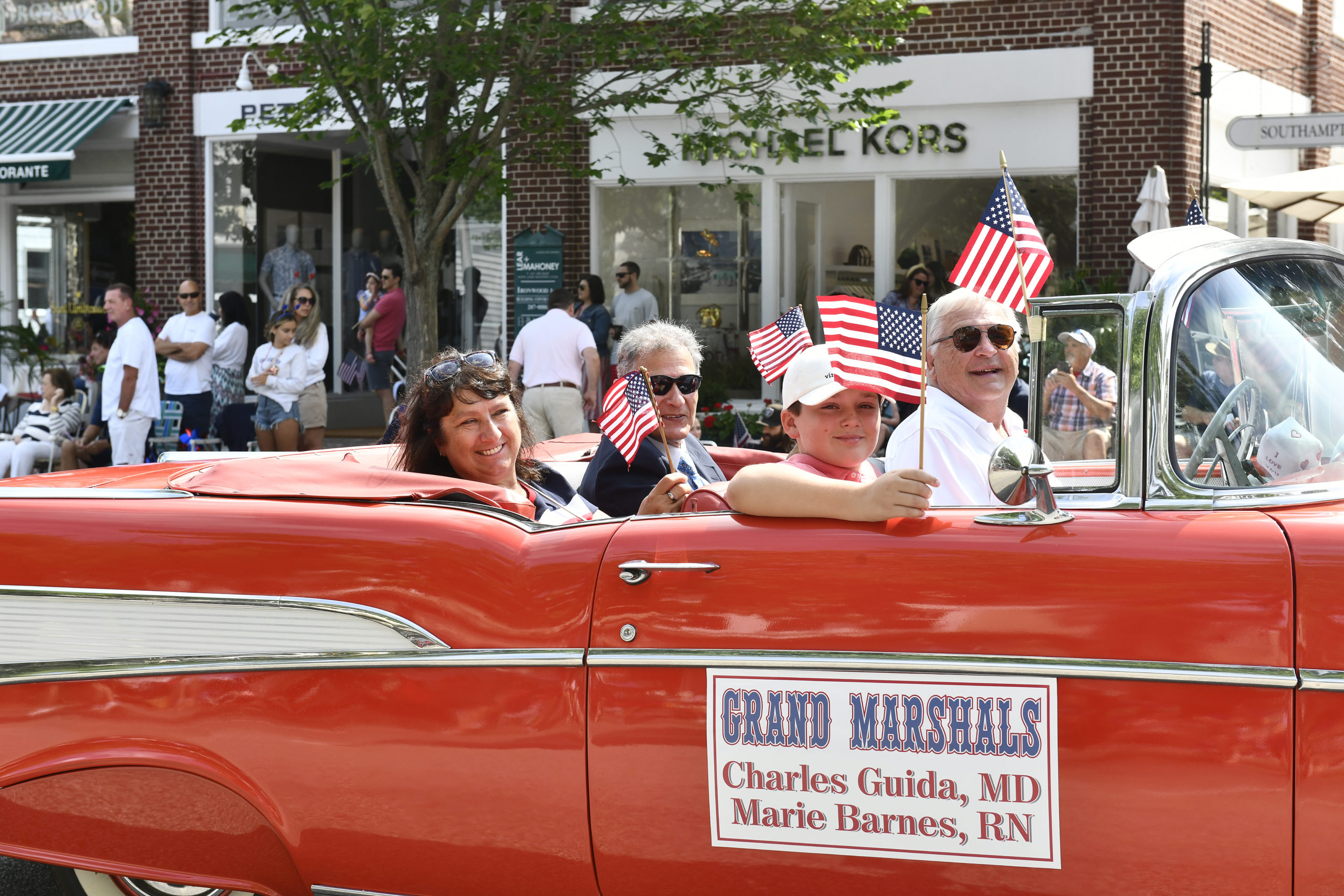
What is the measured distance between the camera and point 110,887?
10.3 feet

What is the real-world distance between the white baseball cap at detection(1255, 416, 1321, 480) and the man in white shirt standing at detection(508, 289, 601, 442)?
8644mm

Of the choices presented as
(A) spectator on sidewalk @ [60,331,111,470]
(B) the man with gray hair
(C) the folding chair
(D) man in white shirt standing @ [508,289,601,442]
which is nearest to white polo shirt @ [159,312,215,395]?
(C) the folding chair

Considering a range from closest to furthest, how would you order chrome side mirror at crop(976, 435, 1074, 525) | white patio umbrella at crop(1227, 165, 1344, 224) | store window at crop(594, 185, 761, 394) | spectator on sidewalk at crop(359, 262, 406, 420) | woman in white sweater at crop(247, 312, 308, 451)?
chrome side mirror at crop(976, 435, 1074, 525) → white patio umbrella at crop(1227, 165, 1344, 224) → woman in white sweater at crop(247, 312, 308, 451) → store window at crop(594, 185, 761, 394) → spectator on sidewalk at crop(359, 262, 406, 420)

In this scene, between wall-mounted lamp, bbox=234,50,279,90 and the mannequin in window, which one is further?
the mannequin in window

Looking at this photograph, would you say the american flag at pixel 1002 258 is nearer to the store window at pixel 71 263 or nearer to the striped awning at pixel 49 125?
the striped awning at pixel 49 125

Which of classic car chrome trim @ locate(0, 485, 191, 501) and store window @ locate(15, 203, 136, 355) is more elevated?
store window @ locate(15, 203, 136, 355)

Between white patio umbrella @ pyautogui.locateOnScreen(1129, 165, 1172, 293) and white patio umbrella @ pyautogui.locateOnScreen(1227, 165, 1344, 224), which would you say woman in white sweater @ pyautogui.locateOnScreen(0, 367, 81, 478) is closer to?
white patio umbrella @ pyautogui.locateOnScreen(1129, 165, 1172, 293)

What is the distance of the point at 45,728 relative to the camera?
2.81 metres

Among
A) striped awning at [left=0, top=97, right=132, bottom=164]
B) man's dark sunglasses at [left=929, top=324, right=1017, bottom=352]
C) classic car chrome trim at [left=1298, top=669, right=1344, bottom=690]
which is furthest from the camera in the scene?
striped awning at [left=0, top=97, right=132, bottom=164]

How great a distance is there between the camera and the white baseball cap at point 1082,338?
2.54 metres

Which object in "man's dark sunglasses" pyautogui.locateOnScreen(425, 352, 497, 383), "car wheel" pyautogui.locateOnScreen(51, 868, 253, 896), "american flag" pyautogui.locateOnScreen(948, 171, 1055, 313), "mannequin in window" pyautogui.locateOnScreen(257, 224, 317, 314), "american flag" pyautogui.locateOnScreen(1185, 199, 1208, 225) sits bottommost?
"car wheel" pyautogui.locateOnScreen(51, 868, 253, 896)

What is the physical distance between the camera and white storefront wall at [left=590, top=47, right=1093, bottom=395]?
1265 cm

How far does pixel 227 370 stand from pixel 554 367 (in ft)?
12.7

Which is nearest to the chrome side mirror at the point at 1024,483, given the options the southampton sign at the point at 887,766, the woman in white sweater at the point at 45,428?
the southampton sign at the point at 887,766
